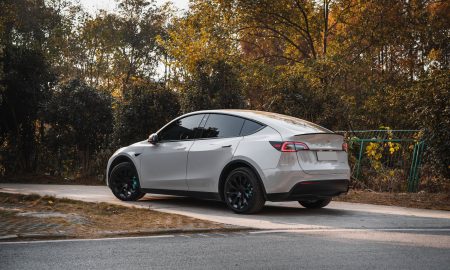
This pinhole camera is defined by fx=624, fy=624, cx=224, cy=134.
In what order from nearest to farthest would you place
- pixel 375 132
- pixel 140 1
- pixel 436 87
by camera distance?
pixel 436 87 < pixel 375 132 < pixel 140 1

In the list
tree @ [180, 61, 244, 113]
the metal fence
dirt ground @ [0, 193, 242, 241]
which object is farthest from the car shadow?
tree @ [180, 61, 244, 113]

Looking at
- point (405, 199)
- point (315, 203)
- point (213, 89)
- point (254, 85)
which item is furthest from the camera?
point (254, 85)

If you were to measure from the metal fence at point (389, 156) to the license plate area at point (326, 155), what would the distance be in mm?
3739

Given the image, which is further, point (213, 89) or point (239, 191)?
point (213, 89)

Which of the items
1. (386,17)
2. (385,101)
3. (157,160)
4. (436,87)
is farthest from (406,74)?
(157,160)

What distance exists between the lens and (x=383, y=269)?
5617 millimetres

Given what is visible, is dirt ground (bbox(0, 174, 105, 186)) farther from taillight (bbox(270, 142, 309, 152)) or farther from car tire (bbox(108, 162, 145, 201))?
taillight (bbox(270, 142, 309, 152))

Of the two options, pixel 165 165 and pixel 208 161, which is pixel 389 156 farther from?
pixel 165 165

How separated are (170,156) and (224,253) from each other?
15.4 feet

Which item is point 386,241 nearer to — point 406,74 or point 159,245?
point 159,245

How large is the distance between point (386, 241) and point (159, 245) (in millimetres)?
2609

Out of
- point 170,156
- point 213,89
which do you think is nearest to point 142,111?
point 213,89

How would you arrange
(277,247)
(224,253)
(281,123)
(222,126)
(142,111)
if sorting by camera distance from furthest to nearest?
(142,111) → (222,126) → (281,123) → (277,247) → (224,253)

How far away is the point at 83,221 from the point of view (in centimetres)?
853
